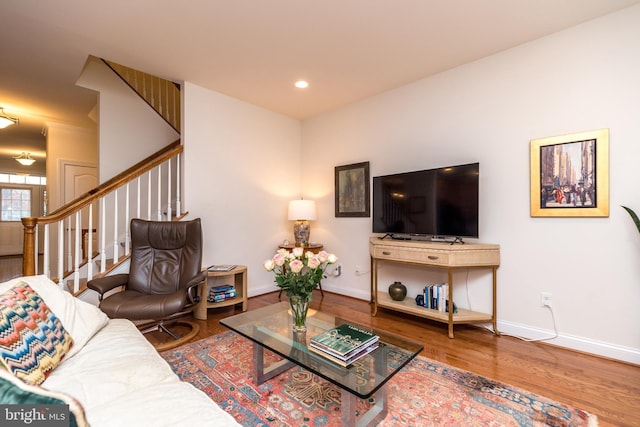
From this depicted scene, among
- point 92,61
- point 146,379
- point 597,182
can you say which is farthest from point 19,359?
point 92,61

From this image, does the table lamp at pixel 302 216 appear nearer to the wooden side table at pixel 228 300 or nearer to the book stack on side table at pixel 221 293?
the wooden side table at pixel 228 300

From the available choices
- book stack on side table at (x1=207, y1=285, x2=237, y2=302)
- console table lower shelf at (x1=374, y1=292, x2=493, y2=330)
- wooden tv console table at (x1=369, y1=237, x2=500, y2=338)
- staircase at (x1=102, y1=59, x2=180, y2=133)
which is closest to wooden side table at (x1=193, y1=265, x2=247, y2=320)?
book stack on side table at (x1=207, y1=285, x2=237, y2=302)

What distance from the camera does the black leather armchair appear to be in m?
2.45

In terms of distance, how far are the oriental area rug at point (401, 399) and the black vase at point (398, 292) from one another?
0.90 m

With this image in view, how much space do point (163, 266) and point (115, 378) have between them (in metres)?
1.80

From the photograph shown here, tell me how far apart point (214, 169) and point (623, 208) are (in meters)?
3.84

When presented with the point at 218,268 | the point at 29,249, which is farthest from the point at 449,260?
the point at 29,249

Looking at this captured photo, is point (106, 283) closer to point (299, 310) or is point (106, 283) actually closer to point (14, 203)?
point (299, 310)

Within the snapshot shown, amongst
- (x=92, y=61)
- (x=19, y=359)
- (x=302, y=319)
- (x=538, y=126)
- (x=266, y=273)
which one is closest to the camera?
(x=19, y=359)

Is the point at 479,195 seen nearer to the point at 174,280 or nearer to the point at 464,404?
the point at 464,404

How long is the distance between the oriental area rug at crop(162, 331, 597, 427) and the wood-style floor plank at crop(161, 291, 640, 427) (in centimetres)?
13

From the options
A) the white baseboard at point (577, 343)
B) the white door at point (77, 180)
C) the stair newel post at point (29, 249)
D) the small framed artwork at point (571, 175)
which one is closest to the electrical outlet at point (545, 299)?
the white baseboard at point (577, 343)

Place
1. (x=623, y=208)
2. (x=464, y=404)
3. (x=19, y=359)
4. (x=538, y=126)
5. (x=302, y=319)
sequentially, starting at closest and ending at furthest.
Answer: (x=19, y=359), (x=464, y=404), (x=302, y=319), (x=623, y=208), (x=538, y=126)

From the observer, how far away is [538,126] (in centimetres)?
246
